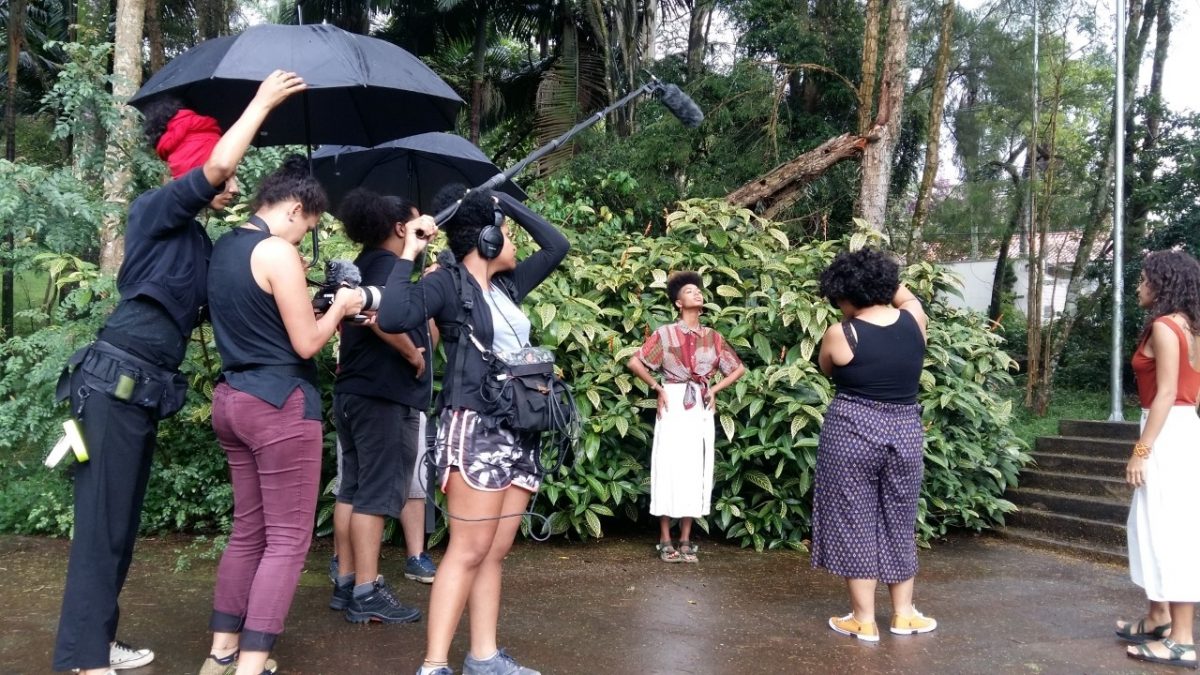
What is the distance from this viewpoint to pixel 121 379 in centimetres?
292

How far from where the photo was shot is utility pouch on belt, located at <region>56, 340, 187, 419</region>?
2.92m

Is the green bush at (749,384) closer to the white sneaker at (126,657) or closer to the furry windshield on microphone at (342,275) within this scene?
the furry windshield on microphone at (342,275)

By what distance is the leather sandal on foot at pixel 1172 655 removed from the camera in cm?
370

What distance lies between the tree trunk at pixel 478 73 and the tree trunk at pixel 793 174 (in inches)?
302

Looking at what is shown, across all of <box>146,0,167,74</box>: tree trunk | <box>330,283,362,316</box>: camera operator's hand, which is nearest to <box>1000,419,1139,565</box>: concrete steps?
<box>330,283,362,316</box>: camera operator's hand

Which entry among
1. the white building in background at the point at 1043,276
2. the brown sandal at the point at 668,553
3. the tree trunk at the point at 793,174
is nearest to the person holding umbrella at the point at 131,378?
the brown sandal at the point at 668,553

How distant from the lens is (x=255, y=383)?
293cm

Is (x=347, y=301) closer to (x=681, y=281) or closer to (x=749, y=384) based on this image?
(x=681, y=281)

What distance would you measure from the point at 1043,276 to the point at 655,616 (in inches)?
387

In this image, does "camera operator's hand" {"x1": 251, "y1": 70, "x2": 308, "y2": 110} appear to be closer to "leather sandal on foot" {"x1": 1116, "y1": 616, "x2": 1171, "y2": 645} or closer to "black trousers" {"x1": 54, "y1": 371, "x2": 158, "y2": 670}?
"black trousers" {"x1": 54, "y1": 371, "x2": 158, "y2": 670}

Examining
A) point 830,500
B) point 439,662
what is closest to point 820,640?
point 830,500

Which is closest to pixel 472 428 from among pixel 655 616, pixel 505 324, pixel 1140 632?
pixel 505 324

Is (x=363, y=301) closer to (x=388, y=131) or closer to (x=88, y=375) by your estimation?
(x=88, y=375)

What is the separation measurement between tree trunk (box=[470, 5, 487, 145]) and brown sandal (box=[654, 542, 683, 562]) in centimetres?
1123
